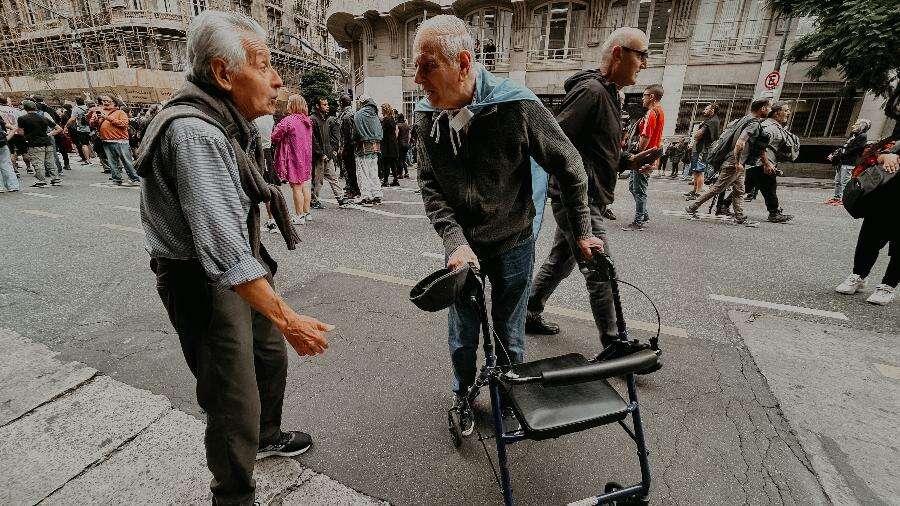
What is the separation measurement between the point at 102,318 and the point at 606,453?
4140 mm

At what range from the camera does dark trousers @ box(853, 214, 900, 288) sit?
3.85 meters

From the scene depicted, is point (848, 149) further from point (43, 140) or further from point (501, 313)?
point (43, 140)

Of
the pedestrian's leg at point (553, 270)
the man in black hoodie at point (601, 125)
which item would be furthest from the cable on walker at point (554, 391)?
the pedestrian's leg at point (553, 270)

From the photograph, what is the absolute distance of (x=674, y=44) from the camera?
2023cm

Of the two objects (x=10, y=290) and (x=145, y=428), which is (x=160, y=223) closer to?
(x=145, y=428)

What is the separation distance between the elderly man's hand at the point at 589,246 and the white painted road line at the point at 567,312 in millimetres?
1771

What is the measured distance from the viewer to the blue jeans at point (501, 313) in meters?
2.12

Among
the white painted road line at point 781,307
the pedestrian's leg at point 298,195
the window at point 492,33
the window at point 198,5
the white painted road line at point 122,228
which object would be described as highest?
the window at point 198,5

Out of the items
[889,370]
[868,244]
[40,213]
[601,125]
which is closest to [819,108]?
[868,244]

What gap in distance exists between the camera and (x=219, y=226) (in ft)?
4.22

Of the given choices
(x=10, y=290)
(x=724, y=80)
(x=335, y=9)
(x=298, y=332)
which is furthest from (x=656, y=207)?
(x=335, y=9)

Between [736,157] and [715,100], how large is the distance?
662 inches

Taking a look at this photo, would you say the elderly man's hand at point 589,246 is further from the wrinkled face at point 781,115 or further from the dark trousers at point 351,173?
the dark trousers at point 351,173

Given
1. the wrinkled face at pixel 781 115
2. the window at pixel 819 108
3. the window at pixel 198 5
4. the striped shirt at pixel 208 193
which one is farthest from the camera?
the window at pixel 198 5
